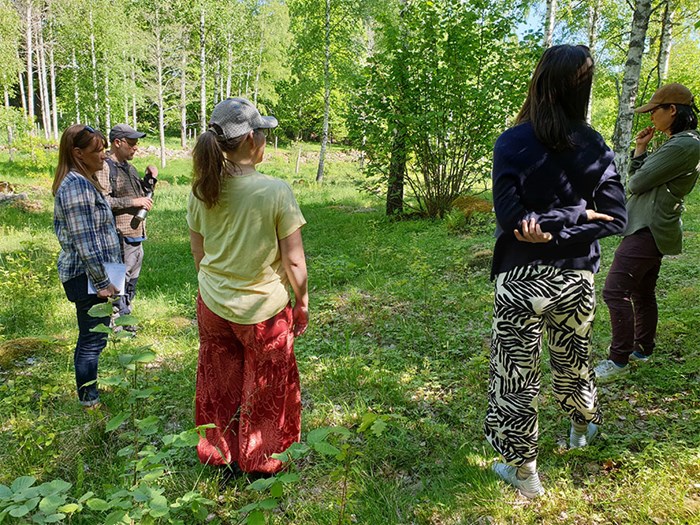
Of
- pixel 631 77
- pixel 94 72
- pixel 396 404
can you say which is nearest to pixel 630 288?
pixel 396 404

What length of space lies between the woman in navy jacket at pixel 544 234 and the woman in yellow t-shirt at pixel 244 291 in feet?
3.52

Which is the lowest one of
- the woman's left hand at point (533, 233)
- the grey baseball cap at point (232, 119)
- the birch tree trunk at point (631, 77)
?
the woman's left hand at point (533, 233)

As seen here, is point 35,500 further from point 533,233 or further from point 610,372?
point 610,372

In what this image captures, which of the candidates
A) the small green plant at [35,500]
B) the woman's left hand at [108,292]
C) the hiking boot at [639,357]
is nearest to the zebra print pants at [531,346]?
the hiking boot at [639,357]

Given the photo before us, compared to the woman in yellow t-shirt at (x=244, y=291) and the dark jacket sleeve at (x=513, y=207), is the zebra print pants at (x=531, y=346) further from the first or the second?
the woman in yellow t-shirt at (x=244, y=291)

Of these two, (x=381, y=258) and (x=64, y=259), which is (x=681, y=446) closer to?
(x=64, y=259)

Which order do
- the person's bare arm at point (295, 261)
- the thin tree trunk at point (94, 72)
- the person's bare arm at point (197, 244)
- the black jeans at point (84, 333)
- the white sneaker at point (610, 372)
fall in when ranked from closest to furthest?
the person's bare arm at point (295, 261) → the person's bare arm at point (197, 244) → the black jeans at point (84, 333) → the white sneaker at point (610, 372) → the thin tree trunk at point (94, 72)

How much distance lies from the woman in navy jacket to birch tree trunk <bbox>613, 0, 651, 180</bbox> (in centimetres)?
524

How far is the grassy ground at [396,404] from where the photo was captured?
2311 mm

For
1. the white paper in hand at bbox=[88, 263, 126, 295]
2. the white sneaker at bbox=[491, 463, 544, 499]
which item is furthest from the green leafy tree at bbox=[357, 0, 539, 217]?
the white sneaker at bbox=[491, 463, 544, 499]

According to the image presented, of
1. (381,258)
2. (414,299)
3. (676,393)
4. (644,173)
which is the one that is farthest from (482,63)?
(676,393)

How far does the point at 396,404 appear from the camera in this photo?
337cm

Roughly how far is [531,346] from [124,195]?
14.3ft

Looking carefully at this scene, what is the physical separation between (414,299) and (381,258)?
6.18ft
